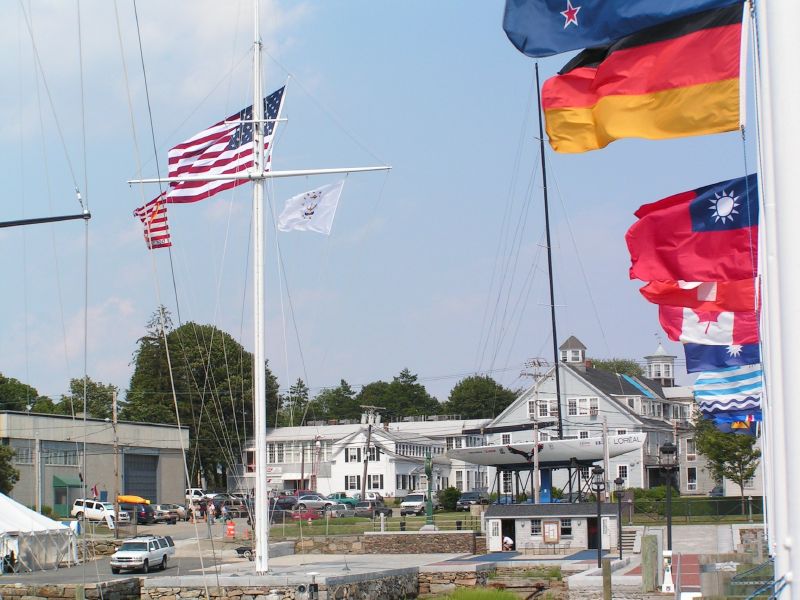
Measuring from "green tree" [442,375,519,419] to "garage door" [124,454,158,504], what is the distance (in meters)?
60.8

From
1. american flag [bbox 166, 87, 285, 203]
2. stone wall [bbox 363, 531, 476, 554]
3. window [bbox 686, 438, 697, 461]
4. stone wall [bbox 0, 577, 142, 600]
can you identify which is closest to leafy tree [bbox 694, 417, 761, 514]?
stone wall [bbox 363, 531, 476, 554]

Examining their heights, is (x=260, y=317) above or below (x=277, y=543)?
above

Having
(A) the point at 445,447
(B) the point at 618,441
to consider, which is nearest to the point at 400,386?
(A) the point at 445,447

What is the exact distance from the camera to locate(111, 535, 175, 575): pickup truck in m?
39.0

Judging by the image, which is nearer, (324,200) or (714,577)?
(714,577)

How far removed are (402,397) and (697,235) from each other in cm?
13588

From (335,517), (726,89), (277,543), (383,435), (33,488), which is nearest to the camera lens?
(726,89)

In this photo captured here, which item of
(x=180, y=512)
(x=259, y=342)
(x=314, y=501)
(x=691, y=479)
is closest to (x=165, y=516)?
(x=180, y=512)

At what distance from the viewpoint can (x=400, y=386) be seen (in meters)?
150

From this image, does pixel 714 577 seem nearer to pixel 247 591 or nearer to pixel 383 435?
pixel 247 591

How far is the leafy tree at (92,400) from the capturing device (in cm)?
9875

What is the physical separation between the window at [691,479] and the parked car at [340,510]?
31.8 m

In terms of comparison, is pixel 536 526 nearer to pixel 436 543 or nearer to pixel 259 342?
pixel 436 543

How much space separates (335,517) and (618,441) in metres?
16.3
